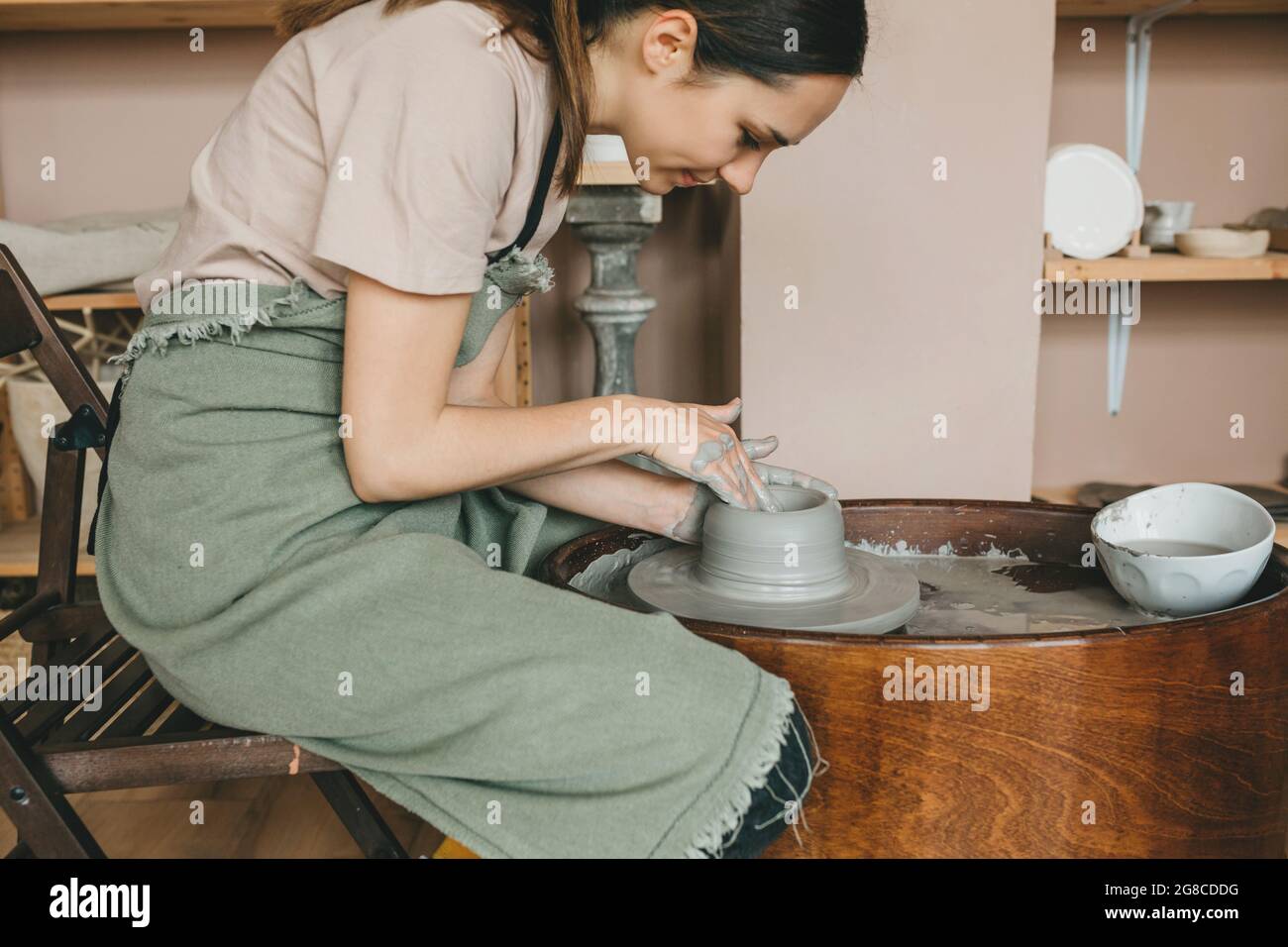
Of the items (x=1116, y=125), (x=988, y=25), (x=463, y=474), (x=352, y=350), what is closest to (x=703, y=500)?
(x=463, y=474)

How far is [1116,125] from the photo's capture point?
2416 mm

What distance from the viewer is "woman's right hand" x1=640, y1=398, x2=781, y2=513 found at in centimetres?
112

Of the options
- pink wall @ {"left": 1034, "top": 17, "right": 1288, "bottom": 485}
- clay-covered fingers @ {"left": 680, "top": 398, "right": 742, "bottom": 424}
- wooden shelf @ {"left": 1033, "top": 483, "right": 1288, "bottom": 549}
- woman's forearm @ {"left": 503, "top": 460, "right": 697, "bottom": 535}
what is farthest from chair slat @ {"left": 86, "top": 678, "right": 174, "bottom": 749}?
pink wall @ {"left": 1034, "top": 17, "right": 1288, "bottom": 485}

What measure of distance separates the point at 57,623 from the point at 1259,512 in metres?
1.30

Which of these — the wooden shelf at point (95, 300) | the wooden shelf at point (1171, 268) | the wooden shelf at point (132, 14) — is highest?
the wooden shelf at point (132, 14)

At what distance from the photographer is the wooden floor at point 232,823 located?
1534 mm

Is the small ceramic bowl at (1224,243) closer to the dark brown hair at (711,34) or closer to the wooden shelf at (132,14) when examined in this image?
the dark brown hair at (711,34)

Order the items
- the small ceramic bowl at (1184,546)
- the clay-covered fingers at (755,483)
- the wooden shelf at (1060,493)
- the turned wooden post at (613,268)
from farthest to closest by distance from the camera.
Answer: the wooden shelf at (1060,493) < the turned wooden post at (613,268) < the clay-covered fingers at (755,483) < the small ceramic bowl at (1184,546)

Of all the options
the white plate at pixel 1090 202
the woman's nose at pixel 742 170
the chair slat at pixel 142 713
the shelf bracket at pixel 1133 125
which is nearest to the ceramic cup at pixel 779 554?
the woman's nose at pixel 742 170

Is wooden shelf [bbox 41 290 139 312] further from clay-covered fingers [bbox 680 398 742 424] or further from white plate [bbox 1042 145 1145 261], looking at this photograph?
white plate [bbox 1042 145 1145 261]

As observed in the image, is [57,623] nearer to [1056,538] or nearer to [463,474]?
[463,474]

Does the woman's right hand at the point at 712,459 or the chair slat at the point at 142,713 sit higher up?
the woman's right hand at the point at 712,459

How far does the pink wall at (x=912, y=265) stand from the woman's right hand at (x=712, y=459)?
0.92 meters

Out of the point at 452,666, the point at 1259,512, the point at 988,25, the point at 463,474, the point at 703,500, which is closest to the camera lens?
the point at 452,666
